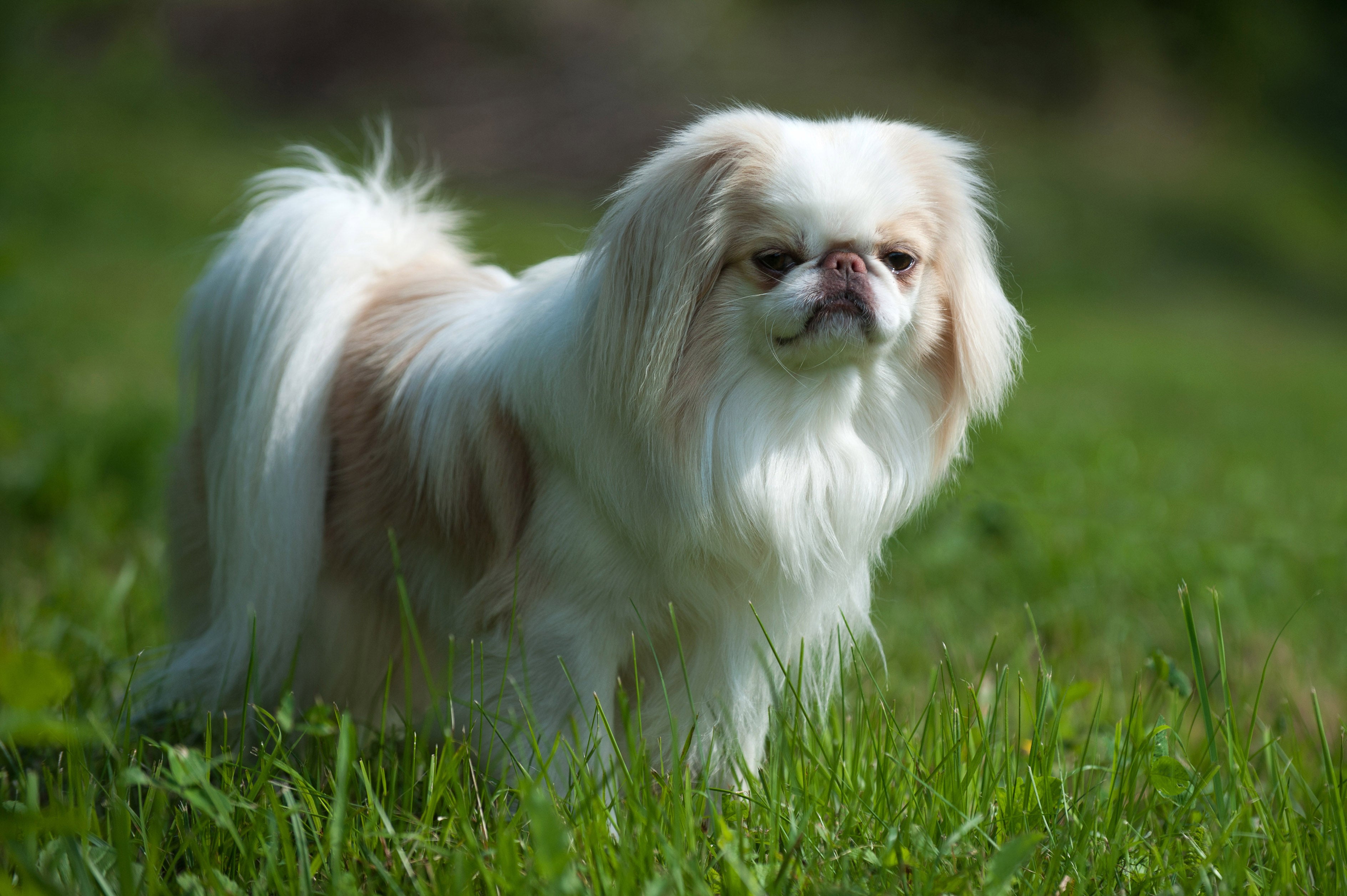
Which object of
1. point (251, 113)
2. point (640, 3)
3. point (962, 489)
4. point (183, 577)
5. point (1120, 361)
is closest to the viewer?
point (183, 577)

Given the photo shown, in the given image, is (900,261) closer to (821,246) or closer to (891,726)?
(821,246)

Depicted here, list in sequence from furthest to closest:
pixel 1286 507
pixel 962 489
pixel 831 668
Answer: pixel 1286 507, pixel 962 489, pixel 831 668

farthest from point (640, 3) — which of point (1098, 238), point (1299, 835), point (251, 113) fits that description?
point (1299, 835)

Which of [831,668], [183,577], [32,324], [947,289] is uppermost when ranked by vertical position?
[947,289]

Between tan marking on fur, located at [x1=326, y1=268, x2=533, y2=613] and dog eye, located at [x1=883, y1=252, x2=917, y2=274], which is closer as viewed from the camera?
dog eye, located at [x1=883, y1=252, x2=917, y2=274]

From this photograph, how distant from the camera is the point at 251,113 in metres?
13.4

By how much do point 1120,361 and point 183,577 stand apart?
29.2 feet

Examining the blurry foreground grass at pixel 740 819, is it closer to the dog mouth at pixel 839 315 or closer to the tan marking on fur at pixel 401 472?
the tan marking on fur at pixel 401 472

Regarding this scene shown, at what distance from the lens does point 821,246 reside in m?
1.84

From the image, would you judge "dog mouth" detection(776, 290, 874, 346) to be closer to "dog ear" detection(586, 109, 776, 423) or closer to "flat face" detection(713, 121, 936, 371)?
"flat face" detection(713, 121, 936, 371)

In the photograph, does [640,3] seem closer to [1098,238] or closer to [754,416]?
[1098,238]

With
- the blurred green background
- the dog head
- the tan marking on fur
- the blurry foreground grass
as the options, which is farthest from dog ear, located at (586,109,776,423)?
the blurry foreground grass

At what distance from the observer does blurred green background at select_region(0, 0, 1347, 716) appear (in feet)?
10.9

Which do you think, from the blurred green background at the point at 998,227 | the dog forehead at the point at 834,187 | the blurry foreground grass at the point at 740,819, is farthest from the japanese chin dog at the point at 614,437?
the blurred green background at the point at 998,227
